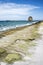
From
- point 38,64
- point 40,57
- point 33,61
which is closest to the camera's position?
point 38,64

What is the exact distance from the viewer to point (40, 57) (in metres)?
7.98

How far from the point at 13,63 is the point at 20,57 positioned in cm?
96

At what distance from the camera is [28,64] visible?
692 centimetres

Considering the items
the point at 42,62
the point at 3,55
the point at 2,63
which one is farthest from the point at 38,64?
the point at 3,55

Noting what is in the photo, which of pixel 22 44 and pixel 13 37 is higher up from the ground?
pixel 22 44

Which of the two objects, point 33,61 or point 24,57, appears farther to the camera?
point 24,57

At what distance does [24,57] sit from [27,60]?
55 centimetres

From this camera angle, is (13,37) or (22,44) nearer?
(22,44)

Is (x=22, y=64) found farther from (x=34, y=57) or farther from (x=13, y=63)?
(x=34, y=57)

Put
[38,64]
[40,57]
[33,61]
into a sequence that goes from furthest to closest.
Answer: [40,57]
[33,61]
[38,64]

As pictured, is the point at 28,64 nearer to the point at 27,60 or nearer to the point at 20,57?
the point at 27,60

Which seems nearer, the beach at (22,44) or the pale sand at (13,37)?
the beach at (22,44)

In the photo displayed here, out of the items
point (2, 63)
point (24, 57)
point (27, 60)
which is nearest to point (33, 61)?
point (27, 60)

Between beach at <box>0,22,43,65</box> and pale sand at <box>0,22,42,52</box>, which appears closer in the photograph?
beach at <box>0,22,43,65</box>
